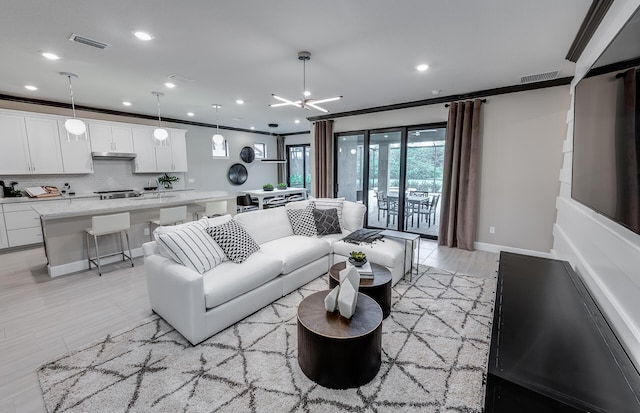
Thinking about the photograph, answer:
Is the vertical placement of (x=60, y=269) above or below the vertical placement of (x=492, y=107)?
below

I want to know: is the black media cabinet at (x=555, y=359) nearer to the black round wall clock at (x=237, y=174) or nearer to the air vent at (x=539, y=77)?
the air vent at (x=539, y=77)

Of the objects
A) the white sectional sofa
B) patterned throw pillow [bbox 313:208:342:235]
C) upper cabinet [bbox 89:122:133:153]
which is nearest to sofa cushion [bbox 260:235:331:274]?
the white sectional sofa

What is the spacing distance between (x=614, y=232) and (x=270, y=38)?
3129 mm

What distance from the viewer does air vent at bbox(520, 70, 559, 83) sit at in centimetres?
372

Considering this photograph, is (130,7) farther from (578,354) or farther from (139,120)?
(139,120)

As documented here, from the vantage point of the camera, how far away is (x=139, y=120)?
646cm

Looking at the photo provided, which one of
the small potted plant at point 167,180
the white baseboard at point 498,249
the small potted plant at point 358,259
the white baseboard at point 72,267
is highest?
the small potted plant at point 167,180

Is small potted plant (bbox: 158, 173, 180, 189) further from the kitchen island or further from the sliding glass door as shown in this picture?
the sliding glass door

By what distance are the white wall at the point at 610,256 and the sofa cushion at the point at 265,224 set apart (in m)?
3.13

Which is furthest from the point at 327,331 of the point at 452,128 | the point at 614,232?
the point at 452,128

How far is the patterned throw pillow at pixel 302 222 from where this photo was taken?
3.90 metres

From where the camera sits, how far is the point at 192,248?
2.51m

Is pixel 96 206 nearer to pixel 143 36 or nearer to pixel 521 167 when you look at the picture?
pixel 143 36

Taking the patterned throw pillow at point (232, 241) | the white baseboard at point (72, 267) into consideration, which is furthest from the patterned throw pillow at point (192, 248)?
the white baseboard at point (72, 267)
